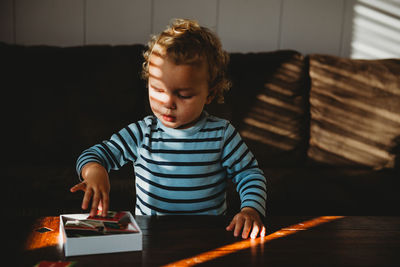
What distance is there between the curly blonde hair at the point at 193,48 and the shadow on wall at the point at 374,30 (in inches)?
69.5

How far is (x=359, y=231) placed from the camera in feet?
2.81

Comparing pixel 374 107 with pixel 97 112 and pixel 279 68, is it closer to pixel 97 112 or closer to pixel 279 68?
pixel 279 68

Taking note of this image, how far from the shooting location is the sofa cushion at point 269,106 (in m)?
2.01

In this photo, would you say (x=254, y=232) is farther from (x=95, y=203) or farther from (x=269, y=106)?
(x=269, y=106)

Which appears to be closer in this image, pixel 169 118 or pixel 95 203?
pixel 95 203

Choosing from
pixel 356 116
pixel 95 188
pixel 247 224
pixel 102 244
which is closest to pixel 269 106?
pixel 356 116

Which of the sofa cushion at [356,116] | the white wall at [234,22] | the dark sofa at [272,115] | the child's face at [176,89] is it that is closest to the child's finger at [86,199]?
the child's face at [176,89]

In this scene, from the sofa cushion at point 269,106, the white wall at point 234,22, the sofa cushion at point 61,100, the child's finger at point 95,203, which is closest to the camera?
the child's finger at point 95,203

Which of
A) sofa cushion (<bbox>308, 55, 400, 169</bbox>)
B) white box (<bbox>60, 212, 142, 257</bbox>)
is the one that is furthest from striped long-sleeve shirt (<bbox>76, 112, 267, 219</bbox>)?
sofa cushion (<bbox>308, 55, 400, 169</bbox>)

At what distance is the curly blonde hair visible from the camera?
94 centimetres

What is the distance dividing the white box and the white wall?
1.87 meters

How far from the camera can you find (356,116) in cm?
205

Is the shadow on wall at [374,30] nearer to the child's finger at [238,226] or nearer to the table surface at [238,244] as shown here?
the table surface at [238,244]

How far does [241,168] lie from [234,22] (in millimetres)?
1615
